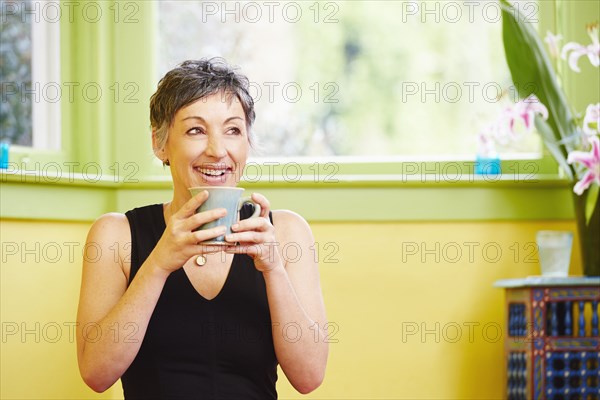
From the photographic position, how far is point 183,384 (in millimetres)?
1547

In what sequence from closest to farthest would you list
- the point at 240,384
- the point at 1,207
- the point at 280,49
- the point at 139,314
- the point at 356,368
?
the point at 139,314 → the point at 240,384 → the point at 1,207 → the point at 356,368 → the point at 280,49

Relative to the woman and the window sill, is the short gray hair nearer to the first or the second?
the woman

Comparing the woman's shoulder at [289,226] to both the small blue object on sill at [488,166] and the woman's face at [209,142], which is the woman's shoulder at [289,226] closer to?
the woman's face at [209,142]

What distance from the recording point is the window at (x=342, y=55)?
9.07 feet

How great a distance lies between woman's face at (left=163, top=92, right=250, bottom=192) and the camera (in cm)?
157

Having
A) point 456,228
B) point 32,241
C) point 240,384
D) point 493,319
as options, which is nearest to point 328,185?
point 456,228

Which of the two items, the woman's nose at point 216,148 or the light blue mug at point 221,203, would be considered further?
the woman's nose at point 216,148

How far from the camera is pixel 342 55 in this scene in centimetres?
319

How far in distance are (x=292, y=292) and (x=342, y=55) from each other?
1792 millimetres

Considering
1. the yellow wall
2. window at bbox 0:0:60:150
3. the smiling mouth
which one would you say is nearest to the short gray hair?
the smiling mouth

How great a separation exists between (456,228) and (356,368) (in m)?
0.49

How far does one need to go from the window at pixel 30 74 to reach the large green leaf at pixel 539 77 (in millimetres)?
1298

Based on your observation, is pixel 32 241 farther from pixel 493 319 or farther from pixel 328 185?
pixel 493 319

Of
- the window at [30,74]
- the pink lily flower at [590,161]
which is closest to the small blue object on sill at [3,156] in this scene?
the window at [30,74]
